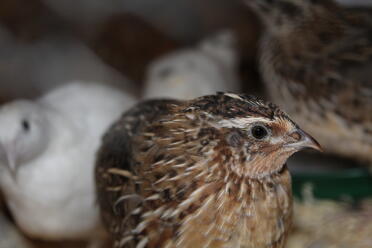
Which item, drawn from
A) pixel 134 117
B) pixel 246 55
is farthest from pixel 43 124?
pixel 246 55

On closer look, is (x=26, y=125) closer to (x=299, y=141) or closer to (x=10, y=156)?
(x=10, y=156)

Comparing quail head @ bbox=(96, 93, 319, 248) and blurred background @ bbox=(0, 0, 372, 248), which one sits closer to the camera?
quail head @ bbox=(96, 93, 319, 248)

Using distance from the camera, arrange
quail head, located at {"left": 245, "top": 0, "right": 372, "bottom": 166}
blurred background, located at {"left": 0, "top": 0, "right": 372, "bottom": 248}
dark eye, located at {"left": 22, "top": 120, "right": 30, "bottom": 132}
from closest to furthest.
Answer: dark eye, located at {"left": 22, "top": 120, "right": 30, "bottom": 132}
quail head, located at {"left": 245, "top": 0, "right": 372, "bottom": 166}
blurred background, located at {"left": 0, "top": 0, "right": 372, "bottom": 248}

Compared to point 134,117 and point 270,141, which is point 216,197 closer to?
point 270,141

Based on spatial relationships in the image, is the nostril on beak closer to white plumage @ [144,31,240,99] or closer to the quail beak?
the quail beak

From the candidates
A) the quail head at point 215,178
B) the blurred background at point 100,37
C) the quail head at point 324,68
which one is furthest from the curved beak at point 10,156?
the quail head at point 324,68

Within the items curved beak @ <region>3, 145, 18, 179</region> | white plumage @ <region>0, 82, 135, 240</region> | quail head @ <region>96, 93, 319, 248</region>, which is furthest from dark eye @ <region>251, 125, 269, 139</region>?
curved beak @ <region>3, 145, 18, 179</region>

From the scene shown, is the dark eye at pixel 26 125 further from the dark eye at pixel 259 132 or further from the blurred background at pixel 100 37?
the dark eye at pixel 259 132
